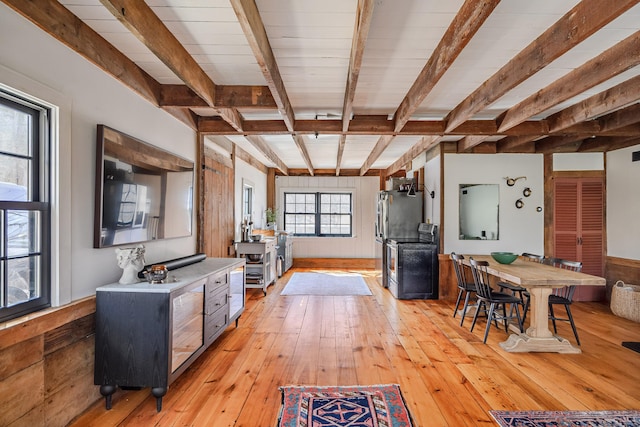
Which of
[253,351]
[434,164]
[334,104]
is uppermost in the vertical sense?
[334,104]

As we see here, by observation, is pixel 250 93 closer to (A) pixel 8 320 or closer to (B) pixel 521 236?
(A) pixel 8 320

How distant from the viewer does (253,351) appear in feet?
11.0

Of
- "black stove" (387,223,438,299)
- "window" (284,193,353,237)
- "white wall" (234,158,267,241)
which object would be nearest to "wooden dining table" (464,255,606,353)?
"black stove" (387,223,438,299)

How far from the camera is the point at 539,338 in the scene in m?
3.47

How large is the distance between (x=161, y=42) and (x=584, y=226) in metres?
6.25

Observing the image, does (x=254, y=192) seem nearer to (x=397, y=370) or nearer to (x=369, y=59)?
(x=369, y=59)

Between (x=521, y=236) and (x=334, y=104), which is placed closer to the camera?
(x=334, y=104)

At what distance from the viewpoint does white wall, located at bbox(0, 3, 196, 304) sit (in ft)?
5.98

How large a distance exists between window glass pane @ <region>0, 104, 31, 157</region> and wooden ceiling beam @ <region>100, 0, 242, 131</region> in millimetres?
773

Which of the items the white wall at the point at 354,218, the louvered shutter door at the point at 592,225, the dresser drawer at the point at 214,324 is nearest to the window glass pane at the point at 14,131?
the dresser drawer at the point at 214,324

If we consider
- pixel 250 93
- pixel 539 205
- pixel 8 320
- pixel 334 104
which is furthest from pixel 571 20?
pixel 539 205

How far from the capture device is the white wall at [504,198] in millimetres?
5492

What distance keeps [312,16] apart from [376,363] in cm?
282

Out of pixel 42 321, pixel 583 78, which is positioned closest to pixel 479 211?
pixel 583 78
